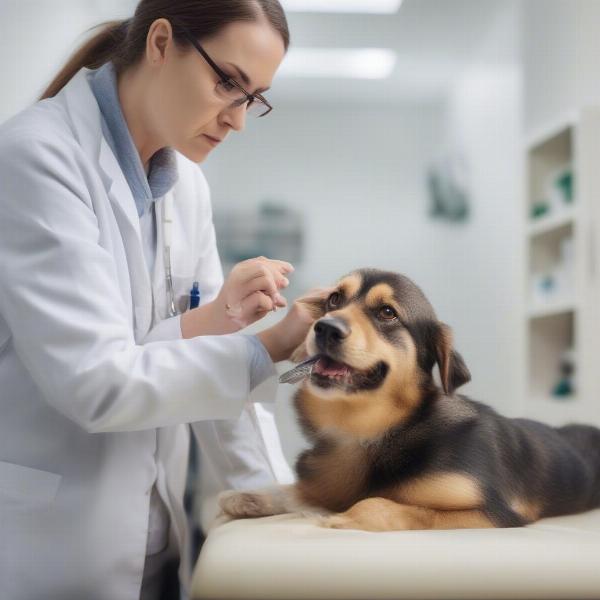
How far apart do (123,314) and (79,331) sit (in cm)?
10

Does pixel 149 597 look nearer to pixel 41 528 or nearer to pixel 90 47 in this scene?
pixel 41 528

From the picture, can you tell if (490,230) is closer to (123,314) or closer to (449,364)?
(449,364)

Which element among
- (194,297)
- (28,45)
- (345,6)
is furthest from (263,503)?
(345,6)

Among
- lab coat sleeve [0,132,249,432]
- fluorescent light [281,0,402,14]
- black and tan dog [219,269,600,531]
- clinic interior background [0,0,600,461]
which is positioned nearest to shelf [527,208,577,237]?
clinic interior background [0,0,600,461]

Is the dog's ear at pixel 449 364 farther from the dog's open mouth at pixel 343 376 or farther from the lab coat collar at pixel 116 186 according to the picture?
the lab coat collar at pixel 116 186

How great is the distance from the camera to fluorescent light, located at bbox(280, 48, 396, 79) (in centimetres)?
636

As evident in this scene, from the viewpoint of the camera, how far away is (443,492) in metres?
1.10

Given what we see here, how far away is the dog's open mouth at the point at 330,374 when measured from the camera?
1203mm

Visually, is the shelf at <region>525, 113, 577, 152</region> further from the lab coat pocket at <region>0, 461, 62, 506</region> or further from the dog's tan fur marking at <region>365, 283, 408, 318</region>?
the lab coat pocket at <region>0, 461, 62, 506</region>

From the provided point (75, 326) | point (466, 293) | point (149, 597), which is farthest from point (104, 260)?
point (466, 293)

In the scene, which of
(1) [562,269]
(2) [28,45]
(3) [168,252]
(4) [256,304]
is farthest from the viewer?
(1) [562,269]

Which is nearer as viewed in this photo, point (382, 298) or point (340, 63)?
point (382, 298)

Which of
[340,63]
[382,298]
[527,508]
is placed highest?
[340,63]

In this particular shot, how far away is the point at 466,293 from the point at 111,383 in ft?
19.6
